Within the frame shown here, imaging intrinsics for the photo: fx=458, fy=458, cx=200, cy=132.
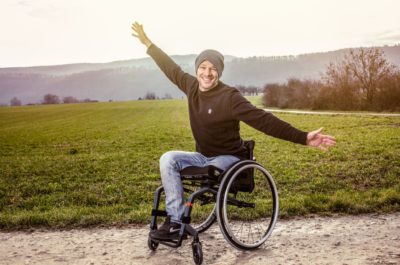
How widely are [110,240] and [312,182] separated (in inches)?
194

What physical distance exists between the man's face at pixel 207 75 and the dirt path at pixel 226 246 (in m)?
1.66

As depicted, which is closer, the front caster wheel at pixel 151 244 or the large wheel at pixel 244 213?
the large wheel at pixel 244 213

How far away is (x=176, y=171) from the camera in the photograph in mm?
4441

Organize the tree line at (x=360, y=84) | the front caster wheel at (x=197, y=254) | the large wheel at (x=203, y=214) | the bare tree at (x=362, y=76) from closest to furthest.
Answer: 1. the front caster wheel at (x=197, y=254)
2. the large wheel at (x=203, y=214)
3. the tree line at (x=360, y=84)
4. the bare tree at (x=362, y=76)

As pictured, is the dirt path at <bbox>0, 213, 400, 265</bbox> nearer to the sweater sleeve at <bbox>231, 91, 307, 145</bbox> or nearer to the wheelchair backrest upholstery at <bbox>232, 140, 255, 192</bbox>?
the wheelchair backrest upholstery at <bbox>232, 140, 255, 192</bbox>

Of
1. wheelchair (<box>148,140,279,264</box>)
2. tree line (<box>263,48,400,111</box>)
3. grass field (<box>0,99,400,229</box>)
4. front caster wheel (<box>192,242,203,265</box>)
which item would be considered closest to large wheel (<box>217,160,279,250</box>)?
wheelchair (<box>148,140,279,264</box>)

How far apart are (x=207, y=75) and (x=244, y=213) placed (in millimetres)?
2047

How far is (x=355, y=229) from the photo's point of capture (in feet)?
16.9

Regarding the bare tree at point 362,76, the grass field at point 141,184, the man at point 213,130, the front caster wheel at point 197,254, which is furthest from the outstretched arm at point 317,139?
the bare tree at point 362,76

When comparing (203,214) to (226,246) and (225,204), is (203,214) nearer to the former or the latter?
(226,246)

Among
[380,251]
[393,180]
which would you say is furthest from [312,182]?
[380,251]

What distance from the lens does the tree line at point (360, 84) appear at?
4272cm

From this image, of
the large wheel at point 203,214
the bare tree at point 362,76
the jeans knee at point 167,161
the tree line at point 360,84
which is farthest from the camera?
the bare tree at point 362,76

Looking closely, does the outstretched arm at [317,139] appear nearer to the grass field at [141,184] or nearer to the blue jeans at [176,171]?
the blue jeans at [176,171]
